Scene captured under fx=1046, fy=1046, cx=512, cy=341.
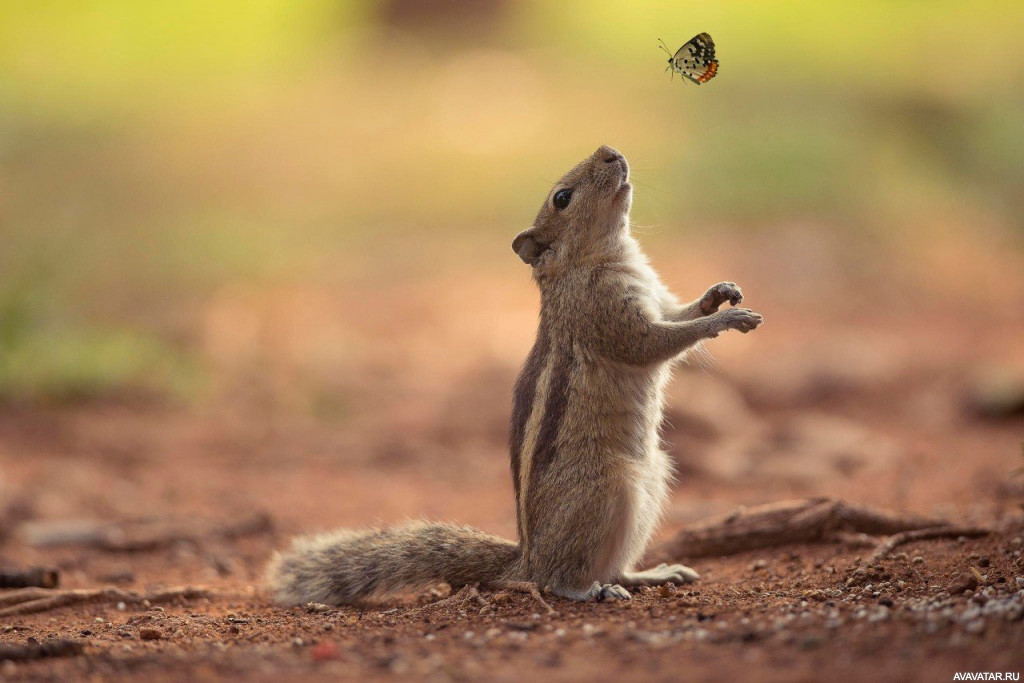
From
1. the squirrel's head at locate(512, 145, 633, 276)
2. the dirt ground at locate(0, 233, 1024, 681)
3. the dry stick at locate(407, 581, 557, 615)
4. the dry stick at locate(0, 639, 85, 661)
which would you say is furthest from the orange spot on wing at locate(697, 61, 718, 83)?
the dry stick at locate(0, 639, 85, 661)

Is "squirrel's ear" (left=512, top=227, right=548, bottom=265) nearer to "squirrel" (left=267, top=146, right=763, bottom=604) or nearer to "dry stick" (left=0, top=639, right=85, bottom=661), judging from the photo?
"squirrel" (left=267, top=146, right=763, bottom=604)

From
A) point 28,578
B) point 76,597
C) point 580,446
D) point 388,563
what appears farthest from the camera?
point 28,578

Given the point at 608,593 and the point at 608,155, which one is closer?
the point at 608,593

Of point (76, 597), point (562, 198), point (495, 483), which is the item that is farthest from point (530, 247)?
point (495, 483)

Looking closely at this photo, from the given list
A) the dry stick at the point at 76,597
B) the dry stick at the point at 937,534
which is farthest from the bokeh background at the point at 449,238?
the dry stick at the point at 76,597

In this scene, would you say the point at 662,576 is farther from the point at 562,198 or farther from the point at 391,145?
the point at 391,145

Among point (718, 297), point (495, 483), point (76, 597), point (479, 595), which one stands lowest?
point (479, 595)

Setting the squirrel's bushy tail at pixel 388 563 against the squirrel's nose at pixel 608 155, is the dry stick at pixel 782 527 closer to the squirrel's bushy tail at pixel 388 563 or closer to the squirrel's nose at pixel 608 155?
the squirrel's bushy tail at pixel 388 563
